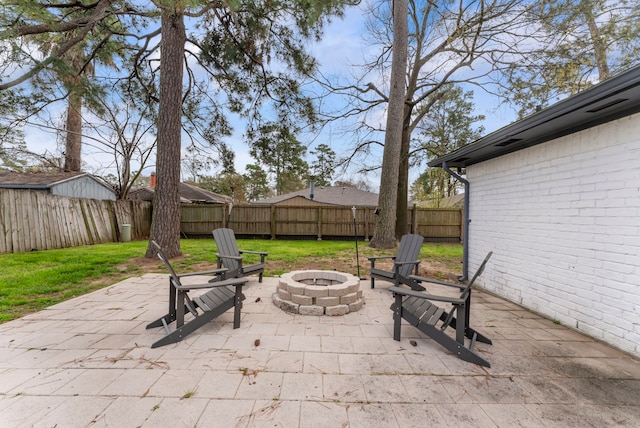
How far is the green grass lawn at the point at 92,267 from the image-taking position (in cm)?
366

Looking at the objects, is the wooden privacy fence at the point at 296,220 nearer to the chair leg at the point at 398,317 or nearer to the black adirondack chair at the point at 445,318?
the black adirondack chair at the point at 445,318

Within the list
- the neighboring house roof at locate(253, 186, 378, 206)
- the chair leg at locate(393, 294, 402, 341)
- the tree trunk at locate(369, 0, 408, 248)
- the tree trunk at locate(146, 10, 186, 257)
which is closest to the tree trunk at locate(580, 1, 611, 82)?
the tree trunk at locate(369, 0, 408, 248)

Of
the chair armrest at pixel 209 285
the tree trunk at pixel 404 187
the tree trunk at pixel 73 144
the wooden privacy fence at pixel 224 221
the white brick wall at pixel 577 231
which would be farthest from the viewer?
the tree trunk at pixel 73 144

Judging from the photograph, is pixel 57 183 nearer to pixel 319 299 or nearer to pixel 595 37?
pixel 319 299

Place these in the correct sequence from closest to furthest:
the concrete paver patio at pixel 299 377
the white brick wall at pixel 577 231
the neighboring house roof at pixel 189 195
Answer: the concrete paver patio at pixel 299 377 → the white brick wall at pixel 577 231 → the neighboring house roof at pixel 189 195

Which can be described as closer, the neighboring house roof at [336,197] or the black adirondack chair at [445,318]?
the black adirondack chair at [445,318]

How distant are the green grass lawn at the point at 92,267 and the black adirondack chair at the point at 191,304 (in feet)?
6.84

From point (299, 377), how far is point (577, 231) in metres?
3.52

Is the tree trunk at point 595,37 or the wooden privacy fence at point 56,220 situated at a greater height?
the tree trunk at point 595,37

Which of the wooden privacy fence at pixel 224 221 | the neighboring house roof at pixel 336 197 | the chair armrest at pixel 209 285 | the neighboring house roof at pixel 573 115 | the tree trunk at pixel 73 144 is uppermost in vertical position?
the tree trunk at pixel 73 144

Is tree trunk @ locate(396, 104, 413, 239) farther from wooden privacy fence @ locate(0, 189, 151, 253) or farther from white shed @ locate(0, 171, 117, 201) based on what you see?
white shed @ locate(0, 171, 117, 201)

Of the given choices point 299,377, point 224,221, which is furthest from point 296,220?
point 299,377

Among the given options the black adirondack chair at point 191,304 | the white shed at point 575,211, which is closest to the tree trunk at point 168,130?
the black adirondack chair at point 191,304

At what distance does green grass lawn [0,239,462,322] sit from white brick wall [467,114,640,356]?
1.93 metres
